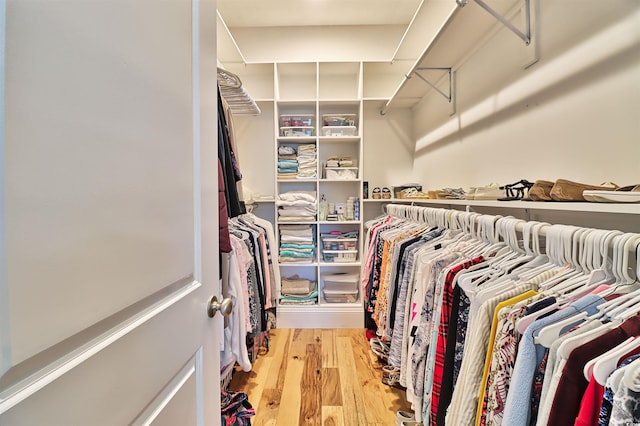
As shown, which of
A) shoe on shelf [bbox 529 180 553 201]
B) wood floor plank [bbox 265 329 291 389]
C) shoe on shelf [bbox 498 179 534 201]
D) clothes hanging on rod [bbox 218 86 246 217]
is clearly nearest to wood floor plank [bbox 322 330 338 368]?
wood floor plank [bbox 265 329 291 389]

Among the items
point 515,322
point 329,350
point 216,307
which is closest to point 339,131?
point 329,350

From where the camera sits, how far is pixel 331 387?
2004mm

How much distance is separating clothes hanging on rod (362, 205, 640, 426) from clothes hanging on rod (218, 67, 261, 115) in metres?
1.41

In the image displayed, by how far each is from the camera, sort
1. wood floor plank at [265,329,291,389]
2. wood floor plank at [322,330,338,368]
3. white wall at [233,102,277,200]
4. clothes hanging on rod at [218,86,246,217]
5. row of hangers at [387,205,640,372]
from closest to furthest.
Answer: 1. row of hangers at [387,205,640,372]
2. clothes hanging on rod at [218,86,246,217]
3. wood floor plank at [265,329,291,389]
4. wood floor plank at [322,330,338,368]
5. white wall at [233,102,277,200]

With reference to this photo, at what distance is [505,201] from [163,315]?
117cm

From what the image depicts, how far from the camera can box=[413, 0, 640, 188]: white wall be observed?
97 centimetres

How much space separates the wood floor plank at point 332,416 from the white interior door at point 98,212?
1.16 m

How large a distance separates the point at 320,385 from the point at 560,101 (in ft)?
6.48

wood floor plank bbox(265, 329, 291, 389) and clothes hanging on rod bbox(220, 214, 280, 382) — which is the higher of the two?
clothes hanging on rod bbox(220, 214, 280, 382)

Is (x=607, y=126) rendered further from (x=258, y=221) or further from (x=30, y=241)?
(x=258, y=221)

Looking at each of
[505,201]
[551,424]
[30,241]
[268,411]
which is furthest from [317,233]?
[30,241]

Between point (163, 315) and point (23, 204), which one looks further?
point (163, 315)

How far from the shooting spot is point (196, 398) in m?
0.78

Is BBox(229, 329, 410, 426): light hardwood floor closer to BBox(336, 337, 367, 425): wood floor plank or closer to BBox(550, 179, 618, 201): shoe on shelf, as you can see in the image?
BBox(336, 337, 367, 425): wood floor plank
